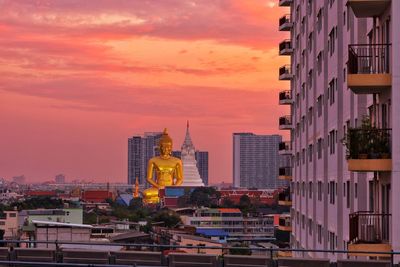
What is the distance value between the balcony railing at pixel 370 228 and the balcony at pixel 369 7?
6.15 meters

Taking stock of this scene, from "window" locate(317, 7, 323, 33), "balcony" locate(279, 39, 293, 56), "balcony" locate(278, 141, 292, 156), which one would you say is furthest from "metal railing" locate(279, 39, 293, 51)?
"window" locate(317, 7, 323, 33)

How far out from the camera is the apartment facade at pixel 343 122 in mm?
28312

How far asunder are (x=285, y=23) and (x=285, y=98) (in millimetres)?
5621

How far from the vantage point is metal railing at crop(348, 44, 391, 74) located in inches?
1145

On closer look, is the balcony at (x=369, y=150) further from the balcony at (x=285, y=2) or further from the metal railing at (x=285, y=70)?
the metal railing at (x=285, y=70)

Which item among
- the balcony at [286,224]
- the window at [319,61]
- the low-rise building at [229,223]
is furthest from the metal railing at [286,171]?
the low-rise building at [229,223]

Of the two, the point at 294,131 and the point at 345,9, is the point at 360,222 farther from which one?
the point at 294,131

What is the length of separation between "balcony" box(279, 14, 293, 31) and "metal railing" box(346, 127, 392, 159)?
4406 cm

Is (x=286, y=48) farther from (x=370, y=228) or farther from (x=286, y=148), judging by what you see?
(x=370, y=228)

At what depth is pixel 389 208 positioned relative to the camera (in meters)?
29.8

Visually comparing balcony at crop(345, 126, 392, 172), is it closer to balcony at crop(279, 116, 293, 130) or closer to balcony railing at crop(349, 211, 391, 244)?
balcony railing at crop(349, 211, 391, 244)

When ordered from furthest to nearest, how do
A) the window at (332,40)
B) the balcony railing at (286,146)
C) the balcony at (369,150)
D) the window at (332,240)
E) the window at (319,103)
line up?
1. the balcony railing at (286,146)
2. the window at (319,103)
3. the window at (332,40)
4. the window at (332,240)
5. the balcony at (369,150)

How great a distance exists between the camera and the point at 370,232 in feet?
99.3

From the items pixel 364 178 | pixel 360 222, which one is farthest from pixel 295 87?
pixel 360 222
